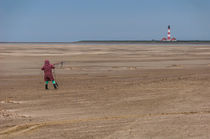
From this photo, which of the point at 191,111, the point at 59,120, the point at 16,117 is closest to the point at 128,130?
the point at 59,120

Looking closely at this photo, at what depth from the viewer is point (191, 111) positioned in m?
8.27

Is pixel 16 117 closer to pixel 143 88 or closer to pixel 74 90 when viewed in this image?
pixel 74 90

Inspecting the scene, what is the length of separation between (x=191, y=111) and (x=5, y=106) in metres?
4.71

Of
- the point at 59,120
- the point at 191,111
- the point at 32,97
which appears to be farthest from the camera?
the point at 32,97

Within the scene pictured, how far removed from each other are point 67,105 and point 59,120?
168 cm

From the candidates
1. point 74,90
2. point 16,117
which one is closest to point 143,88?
point 74,90

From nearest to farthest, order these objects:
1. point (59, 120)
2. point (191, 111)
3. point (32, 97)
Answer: point (59, 120)
point (191, 111)
point (32, 97)

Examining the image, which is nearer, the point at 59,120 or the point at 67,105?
the point at 59,120

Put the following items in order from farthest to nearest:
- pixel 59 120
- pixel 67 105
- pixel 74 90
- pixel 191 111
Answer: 1. pixel 74 90
2. pixel 67 105
3. pixel 191 111
4. pixel 59 120

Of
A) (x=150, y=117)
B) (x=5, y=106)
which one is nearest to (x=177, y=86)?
(x=150, y=117)

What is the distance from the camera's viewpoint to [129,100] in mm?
9945

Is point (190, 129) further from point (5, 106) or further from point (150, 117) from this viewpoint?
point (5, 106)

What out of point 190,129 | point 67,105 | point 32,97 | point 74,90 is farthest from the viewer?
point 74,90

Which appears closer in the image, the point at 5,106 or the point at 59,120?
the point at 59,120
